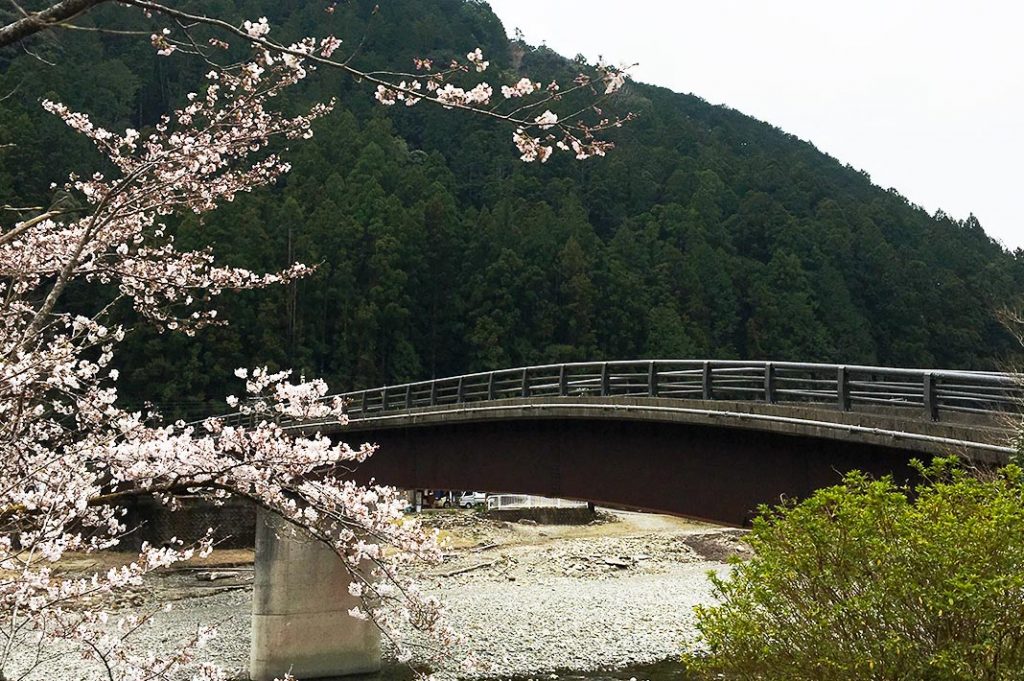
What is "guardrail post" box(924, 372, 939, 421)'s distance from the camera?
388 inches

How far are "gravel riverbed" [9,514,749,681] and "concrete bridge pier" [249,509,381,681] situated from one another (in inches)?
62.7

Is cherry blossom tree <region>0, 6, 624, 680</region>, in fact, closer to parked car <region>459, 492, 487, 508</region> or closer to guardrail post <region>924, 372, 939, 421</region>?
guardrail post <region>924, 372, 939, 421</region>

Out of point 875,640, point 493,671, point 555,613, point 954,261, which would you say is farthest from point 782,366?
point 954,261

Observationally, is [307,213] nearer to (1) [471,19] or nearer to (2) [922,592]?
(2) [922,592]

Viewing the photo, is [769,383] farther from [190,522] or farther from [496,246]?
[496,246]

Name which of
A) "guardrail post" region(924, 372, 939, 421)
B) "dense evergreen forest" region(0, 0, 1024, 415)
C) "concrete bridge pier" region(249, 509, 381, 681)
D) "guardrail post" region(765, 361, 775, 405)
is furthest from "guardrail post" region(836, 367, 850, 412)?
"dense evergreen forest" region(0, 0, 1024, 415)

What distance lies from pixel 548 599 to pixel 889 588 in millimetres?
25409

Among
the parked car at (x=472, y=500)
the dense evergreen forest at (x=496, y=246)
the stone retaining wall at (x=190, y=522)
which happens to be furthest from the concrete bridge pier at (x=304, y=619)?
the parked car at (x=472, y=500)

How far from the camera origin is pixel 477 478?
66.0 feet

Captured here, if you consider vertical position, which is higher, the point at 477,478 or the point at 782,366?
the point at 782,366

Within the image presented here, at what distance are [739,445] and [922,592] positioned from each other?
5507 millimetres

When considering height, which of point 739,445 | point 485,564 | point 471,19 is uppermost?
point 471,19

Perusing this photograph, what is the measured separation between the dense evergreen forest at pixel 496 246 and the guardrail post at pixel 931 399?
32985 millimetres

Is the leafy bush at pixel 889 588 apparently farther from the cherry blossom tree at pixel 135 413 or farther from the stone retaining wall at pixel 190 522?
the stone retaining wall at pixel 190 522
